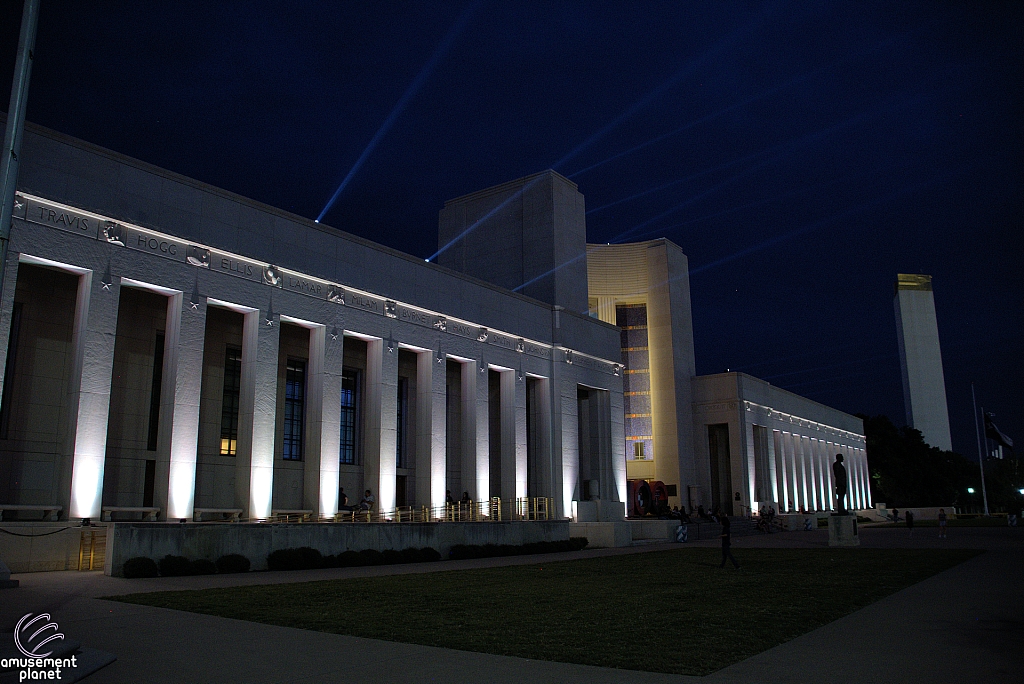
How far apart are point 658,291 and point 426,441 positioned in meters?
35.7

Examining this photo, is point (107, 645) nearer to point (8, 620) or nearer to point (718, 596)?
point (8, 620)

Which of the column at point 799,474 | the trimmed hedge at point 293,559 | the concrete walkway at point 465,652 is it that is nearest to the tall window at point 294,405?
the trimmed hedge at point 293,559

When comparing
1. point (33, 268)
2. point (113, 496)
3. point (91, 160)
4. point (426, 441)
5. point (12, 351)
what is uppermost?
point (91, 160)

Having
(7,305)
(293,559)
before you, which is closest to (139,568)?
(293,559)

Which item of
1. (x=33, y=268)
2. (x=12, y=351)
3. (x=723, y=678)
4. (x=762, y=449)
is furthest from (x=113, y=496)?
(x=762, y=449)

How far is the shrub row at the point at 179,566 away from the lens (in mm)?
18234

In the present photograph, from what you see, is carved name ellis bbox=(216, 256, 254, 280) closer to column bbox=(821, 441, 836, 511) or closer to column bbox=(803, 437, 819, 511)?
column bbox=(803, 437, 819, 511)

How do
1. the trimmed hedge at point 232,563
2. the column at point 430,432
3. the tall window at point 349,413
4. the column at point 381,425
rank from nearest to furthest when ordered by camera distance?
the trimmed hedge at point 232,563 < the column at point 381,425 < the column at point 430,432 < the tall window at point 349,413

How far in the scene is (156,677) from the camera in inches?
292

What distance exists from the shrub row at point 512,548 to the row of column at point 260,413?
4331 millimetres

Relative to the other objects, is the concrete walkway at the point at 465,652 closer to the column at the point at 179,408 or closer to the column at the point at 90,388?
the column at the point at 90,388

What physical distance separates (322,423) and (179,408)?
19.6 ft

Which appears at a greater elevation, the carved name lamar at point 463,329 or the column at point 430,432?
the carved name lamar at point 463,329

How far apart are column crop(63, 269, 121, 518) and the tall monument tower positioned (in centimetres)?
15487
